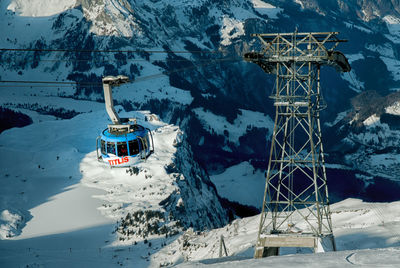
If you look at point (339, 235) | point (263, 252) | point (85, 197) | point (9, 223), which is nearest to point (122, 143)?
point (263, 252)

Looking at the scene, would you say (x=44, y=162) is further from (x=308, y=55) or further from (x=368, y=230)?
(x=308, y=55)

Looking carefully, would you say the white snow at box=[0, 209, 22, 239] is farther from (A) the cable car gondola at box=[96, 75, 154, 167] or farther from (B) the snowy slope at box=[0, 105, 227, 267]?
(A) the cable car gondola at box=[96, 75, 154, 167]

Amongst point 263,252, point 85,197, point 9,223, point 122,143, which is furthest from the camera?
point 85,197

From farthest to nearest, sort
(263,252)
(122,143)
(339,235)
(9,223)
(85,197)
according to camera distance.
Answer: (85,197), (9,223), (339,235), (263,252), (122,143)

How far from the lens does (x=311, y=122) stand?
170ft

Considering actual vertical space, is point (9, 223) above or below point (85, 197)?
above

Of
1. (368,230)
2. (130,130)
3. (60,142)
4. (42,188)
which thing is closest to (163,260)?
(368,230)

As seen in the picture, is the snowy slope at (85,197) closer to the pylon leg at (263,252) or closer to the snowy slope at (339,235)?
the snowy slope at (339,235)

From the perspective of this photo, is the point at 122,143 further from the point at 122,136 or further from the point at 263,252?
the point at 263,252

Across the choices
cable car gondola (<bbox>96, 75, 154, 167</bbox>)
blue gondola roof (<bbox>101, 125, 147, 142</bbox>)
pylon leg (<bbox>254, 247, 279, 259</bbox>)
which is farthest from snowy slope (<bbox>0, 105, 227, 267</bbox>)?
blue gondola roof (<bbox>101, 125, 147, 142</bbox>)

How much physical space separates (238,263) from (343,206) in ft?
204

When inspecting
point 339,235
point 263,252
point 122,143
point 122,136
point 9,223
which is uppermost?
point 122,136

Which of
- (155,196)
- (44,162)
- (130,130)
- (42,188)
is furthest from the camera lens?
(44,162)

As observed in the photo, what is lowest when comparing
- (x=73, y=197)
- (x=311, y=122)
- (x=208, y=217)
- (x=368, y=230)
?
(x=208, y=217)
